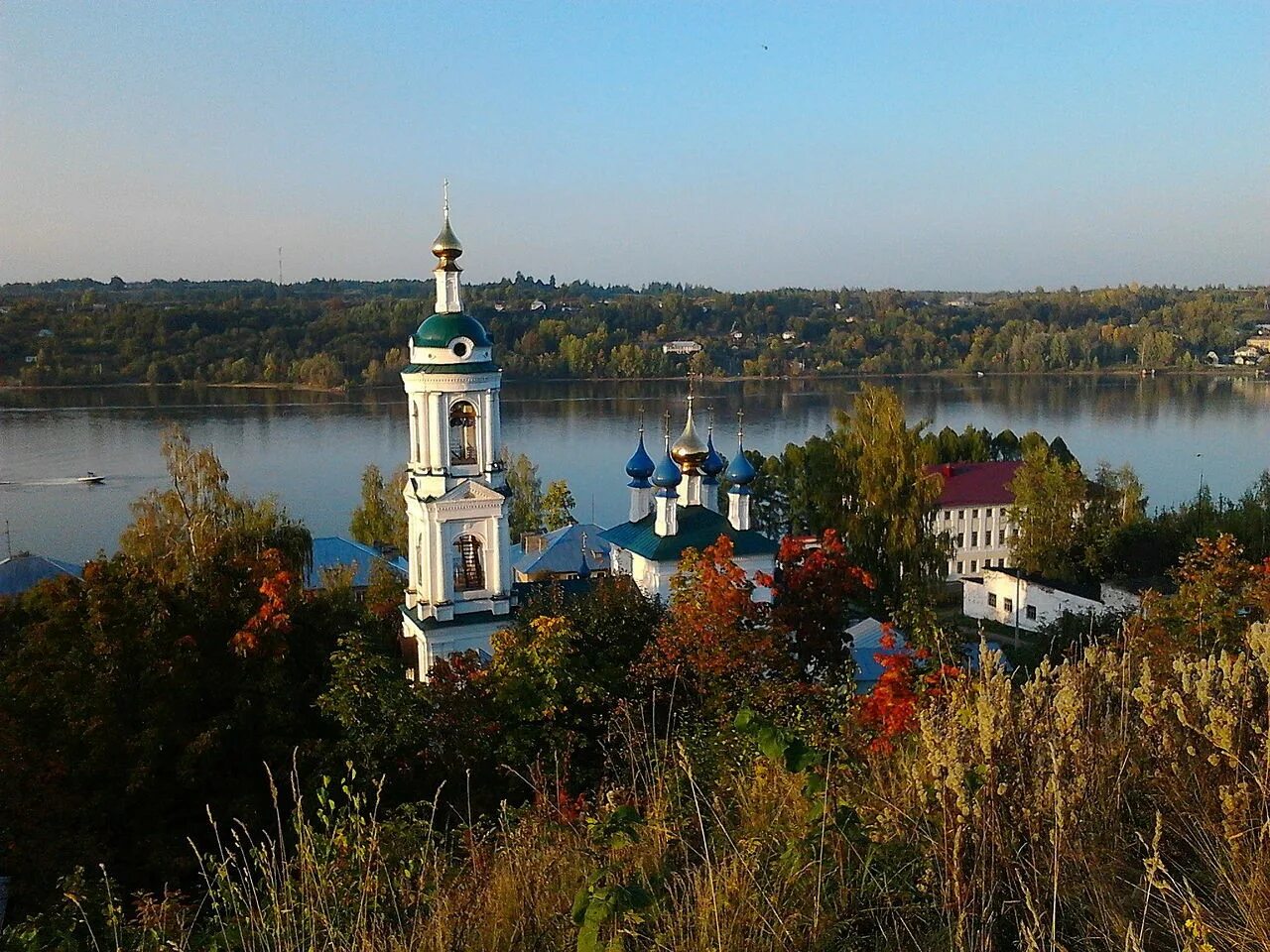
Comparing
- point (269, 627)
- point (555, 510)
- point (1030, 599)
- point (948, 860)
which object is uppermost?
point (948, 860)

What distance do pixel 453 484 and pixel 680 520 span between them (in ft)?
→ 7.03

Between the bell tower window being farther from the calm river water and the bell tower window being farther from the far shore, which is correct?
the far shore

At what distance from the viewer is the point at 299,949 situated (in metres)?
1.98

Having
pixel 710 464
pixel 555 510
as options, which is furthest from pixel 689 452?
pixel 555 510

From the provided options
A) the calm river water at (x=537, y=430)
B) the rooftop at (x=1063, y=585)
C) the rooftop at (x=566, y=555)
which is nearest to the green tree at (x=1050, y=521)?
the rooftop at (x=1063, y=585)

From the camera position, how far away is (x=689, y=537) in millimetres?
9281

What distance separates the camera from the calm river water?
2230 centimetres

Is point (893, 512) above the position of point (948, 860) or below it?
below

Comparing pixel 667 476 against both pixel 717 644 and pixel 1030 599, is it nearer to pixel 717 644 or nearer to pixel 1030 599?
pixel 717 644

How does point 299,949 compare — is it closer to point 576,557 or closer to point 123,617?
point 123,617

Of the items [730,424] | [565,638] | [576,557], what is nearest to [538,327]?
[730,424]

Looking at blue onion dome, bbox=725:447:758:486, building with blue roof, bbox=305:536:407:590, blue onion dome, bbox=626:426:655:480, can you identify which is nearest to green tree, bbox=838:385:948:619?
blue onion dome, bbox=725:447:758:486

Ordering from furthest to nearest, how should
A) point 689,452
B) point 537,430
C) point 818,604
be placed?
1. point 537,430
2. point 689,452
3. point 818,604

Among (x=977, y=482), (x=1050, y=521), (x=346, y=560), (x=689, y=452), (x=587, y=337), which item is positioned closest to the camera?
(x=689, y=452)
